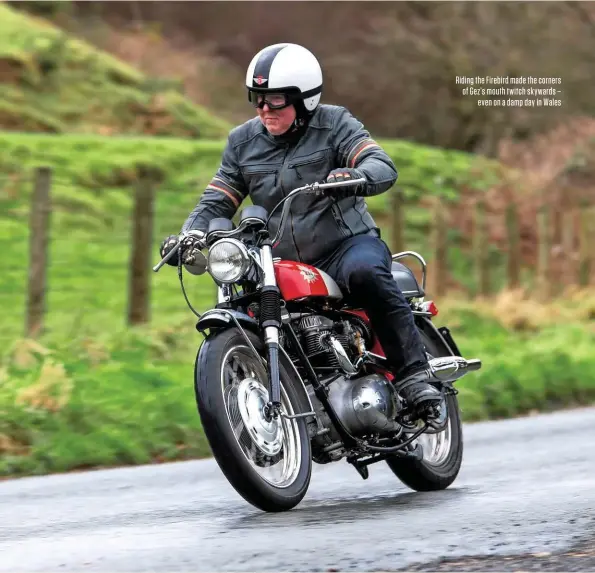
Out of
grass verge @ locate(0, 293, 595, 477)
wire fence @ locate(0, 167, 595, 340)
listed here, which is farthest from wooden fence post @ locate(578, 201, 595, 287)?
grass verge @ locate(0, 293, 595, 477)

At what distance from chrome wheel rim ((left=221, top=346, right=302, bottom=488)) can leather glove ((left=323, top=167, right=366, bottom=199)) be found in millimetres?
826

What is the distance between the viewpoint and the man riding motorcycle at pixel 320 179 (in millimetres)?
6496

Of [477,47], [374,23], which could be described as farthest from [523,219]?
[374,23]

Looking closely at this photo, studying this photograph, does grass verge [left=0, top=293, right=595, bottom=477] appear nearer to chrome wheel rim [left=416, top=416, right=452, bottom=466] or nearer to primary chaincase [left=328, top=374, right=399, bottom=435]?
chrome wheel rim [left=416, top=416, right=452, bottom=466]

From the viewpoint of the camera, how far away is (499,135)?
3347cm

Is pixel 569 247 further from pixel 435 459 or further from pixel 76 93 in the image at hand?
pixel 435 459

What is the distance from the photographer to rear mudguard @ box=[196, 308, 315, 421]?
6.05m

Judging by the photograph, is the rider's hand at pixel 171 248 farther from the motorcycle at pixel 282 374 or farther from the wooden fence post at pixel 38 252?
the wooden fence post at pixel 38 252

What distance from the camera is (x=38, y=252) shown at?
1288 centimetres

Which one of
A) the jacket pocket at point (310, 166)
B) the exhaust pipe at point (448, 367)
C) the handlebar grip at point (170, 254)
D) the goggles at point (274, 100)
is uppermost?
the goggles at point (274, 100)

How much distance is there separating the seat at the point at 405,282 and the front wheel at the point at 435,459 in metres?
0.27

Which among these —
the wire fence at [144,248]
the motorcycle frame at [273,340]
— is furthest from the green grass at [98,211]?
the motorcycle frame at [273,340]

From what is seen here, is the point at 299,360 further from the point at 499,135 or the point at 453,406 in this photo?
the point at 499,135

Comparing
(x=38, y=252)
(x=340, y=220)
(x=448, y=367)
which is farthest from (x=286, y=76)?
(x=38, y=252)
